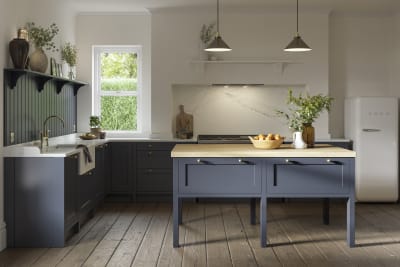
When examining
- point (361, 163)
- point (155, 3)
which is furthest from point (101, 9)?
point (361, 163)

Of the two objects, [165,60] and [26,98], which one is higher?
[165,60]

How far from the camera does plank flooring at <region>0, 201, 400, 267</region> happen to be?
467 centimetres

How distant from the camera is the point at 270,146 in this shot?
215 inches

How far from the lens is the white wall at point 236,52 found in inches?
312

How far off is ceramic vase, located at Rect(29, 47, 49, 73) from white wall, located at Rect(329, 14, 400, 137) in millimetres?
4262

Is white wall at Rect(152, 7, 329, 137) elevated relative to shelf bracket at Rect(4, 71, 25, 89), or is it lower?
elevated

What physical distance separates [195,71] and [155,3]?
1115mm

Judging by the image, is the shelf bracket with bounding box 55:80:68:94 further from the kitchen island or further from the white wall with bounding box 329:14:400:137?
the white wall with bounding box 329:14:400:137

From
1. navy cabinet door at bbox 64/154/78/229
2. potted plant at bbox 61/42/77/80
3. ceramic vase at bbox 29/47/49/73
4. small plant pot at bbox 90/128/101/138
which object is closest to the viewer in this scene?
navy cabinet door at bbox 64/154/78/229

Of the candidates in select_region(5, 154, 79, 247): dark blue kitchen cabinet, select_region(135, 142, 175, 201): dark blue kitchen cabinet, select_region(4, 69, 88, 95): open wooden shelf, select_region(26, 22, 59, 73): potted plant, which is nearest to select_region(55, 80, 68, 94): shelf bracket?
select_region(4, 69, 88, 95): open wooden shelf

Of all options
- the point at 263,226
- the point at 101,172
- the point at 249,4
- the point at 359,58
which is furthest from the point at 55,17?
the point at 359,58

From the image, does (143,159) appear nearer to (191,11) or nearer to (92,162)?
(92,162)

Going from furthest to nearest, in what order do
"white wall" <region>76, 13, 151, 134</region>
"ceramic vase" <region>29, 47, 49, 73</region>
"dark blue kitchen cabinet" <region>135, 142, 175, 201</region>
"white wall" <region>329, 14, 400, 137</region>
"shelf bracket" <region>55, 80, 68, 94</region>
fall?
1. "white wall" <region>329, 14, 400, 137</region>
2. "white wall" <region>76, 13, 151, 134</region>
3. "dark blue kitchen cabinet" <region>135, 142, 175, 201</region>
4. "shelf bracket" <region>55, 80, 68, 94</region>
5. "ceramic vase" <region>29, 47, 49, 73</region>

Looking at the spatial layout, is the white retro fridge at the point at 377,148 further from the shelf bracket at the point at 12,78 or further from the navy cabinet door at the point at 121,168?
the shelf bracket at the point at 12,78
